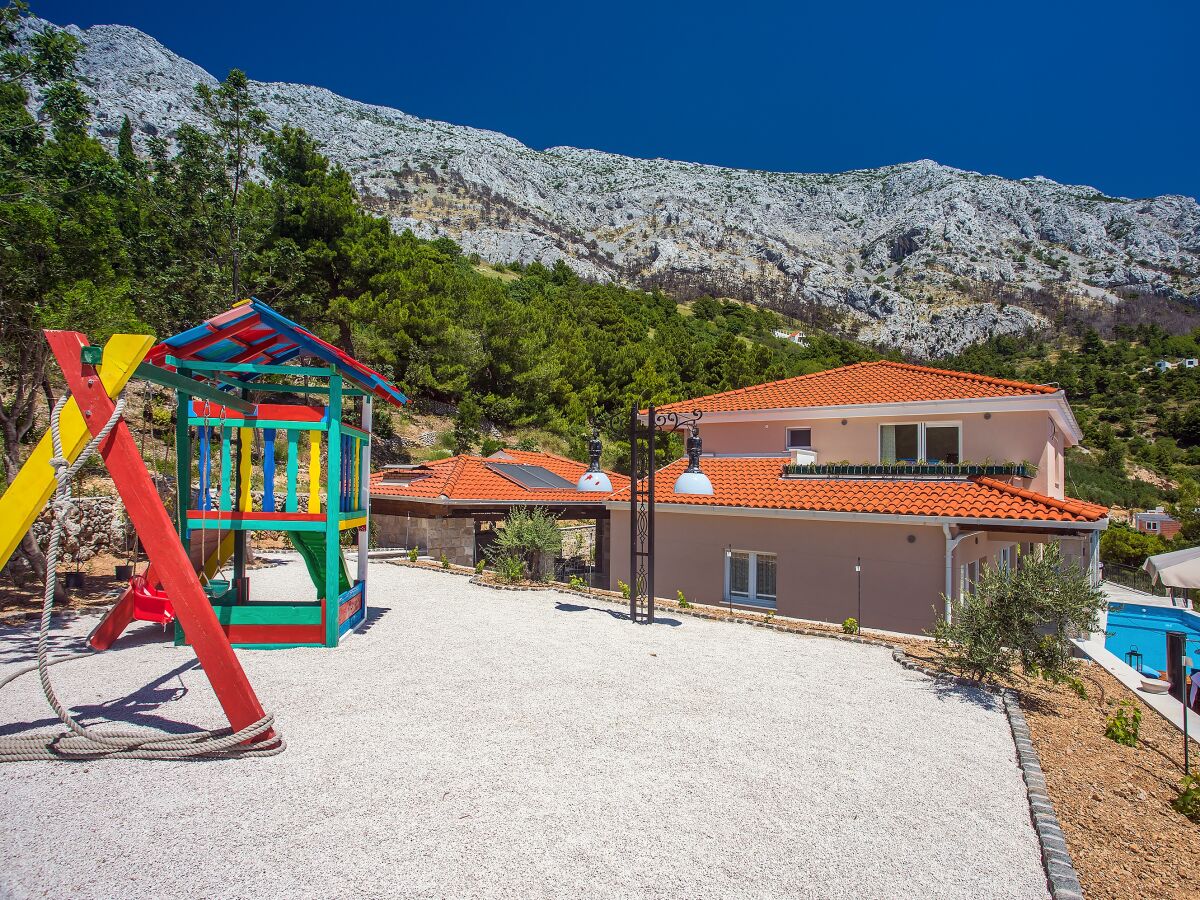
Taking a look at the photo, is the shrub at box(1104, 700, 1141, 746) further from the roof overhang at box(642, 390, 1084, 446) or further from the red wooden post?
the red wooden post

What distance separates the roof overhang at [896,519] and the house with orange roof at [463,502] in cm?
409

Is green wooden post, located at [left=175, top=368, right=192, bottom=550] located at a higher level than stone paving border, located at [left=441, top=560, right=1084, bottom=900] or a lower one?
higher

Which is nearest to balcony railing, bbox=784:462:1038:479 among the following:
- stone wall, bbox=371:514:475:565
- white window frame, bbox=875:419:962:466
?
white window frame, bbox=875:419:962:466

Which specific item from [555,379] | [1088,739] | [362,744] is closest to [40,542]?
[362,744]

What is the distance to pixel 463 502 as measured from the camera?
18.2 m

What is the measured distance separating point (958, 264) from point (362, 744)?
11187cm

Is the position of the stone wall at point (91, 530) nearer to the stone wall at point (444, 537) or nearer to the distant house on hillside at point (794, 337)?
the stone wall at point (444, 537)

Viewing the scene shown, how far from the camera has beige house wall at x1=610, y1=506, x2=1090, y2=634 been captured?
472 inches

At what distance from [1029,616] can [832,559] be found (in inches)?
214

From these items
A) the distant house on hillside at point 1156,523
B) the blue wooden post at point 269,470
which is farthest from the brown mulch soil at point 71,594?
the distant house on hillside at point 1156,523

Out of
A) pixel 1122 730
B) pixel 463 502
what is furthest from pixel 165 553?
pixel 463 502

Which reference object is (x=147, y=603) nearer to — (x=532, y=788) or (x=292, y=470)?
(x=292, y=470)

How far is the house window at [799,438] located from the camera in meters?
16.5

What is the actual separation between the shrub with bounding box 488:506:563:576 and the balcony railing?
17.9ft
